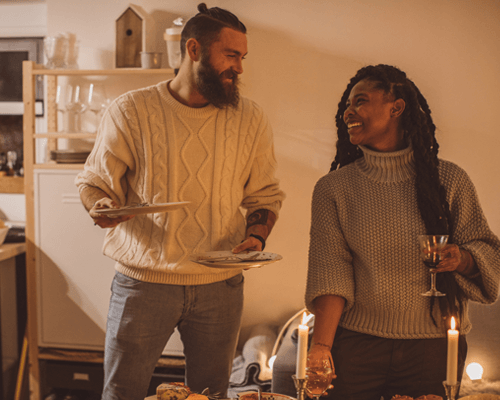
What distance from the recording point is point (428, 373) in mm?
1225

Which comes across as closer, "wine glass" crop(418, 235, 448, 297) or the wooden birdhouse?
"wine glass" crop(418, 235, 448, 297)

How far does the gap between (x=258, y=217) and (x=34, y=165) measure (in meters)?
1.59

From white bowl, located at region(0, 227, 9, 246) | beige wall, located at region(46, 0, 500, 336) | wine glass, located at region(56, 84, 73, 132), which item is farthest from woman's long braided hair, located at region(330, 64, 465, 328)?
white bowl, located at region(0, 227, 9, 246)

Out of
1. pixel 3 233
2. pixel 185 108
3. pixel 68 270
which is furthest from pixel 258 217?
pixel 3 233

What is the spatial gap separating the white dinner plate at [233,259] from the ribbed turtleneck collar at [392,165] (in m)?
0.35

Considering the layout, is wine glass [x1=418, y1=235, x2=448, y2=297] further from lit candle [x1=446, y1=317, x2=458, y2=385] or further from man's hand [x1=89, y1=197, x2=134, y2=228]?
man's hand [x1=89, y1=197, x2=134, y2=228]

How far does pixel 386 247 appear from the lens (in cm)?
125

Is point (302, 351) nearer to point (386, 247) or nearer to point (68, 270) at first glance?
point (386, 247)

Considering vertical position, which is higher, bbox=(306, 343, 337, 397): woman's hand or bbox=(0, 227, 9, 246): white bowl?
bbox=(0, 227, 9, 246): white bowl

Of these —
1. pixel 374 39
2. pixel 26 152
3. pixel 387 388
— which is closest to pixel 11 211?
pixel 26 152

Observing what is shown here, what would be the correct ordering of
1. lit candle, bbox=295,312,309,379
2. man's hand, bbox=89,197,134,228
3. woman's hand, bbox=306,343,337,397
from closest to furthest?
lit candle, bbox=295,312,309,379
woman's hand, bbox=306,343,337,397
man's hand, bbox=89,197,134,228

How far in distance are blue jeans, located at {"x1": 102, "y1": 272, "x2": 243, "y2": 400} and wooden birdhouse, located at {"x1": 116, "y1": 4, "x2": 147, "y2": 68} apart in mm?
1579

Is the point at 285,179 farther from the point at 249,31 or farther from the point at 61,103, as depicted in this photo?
the point at 61,103

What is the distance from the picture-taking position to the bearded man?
4.85 ft
